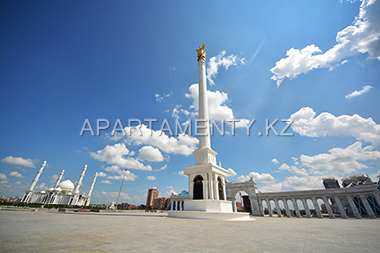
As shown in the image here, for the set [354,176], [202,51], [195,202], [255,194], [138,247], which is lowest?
[138,247]

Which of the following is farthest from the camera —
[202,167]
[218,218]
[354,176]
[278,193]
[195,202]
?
[354,176]

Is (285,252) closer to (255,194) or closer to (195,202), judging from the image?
(195,202)

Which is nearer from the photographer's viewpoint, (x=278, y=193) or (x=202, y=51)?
(x=202, y=51)

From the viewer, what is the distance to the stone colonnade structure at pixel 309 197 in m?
32.1

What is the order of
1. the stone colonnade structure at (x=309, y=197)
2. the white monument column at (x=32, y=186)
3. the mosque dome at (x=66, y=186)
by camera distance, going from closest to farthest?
the stone colonnade structure at (x=309, y=197)
the white monument column at (x=32, y=186)
the mosque dome at (x=66, y=186)

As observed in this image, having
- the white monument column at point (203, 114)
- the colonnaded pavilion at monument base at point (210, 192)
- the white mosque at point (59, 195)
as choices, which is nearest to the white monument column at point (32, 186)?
the white mosque at point (59, 195)

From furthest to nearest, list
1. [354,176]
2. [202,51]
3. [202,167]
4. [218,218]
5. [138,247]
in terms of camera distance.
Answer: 1. [354,176]
2. [202,51]
3. [202,167]
4. [218,218]
5. [138,247]

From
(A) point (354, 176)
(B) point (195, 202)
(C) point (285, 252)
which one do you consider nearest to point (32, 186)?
(B) point (195, 202)

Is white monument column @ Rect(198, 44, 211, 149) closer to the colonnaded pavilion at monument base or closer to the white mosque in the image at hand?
the colonnaded pavilion at monument base

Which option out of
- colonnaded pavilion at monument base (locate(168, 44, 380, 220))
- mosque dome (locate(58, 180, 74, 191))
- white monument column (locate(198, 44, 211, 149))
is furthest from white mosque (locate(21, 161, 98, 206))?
white monument column (locate(198, 44, 211, 149))

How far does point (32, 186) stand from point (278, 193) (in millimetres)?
111509

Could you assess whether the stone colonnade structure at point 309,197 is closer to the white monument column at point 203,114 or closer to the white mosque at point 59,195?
the white monument column at point 203,114

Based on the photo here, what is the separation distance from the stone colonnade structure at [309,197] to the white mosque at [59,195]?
248ft

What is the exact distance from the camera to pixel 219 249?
211 inches
